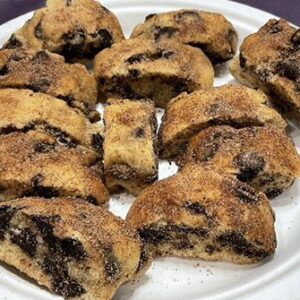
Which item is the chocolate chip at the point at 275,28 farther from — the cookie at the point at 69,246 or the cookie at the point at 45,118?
the cookie at the point at 69,246

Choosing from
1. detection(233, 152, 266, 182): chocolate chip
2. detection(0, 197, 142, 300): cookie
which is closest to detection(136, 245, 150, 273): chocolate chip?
detection(0, 197, 142, 300): cookie

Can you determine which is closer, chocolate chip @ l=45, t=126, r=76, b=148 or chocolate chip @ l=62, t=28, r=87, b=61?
chocolate chip @ l=45, t=126, r=76, b=148

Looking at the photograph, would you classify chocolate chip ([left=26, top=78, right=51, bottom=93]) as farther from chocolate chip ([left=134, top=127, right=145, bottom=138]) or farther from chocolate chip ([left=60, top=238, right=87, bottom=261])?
chocolate chip ([left=60, top=238, right=87, bottom=261])

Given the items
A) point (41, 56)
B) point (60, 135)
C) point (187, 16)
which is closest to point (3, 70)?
point (41, 56)

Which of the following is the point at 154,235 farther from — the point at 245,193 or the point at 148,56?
the point at 148,56

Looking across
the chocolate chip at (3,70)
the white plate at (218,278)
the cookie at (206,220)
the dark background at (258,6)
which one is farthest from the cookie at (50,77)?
the dark background at (258,6)
